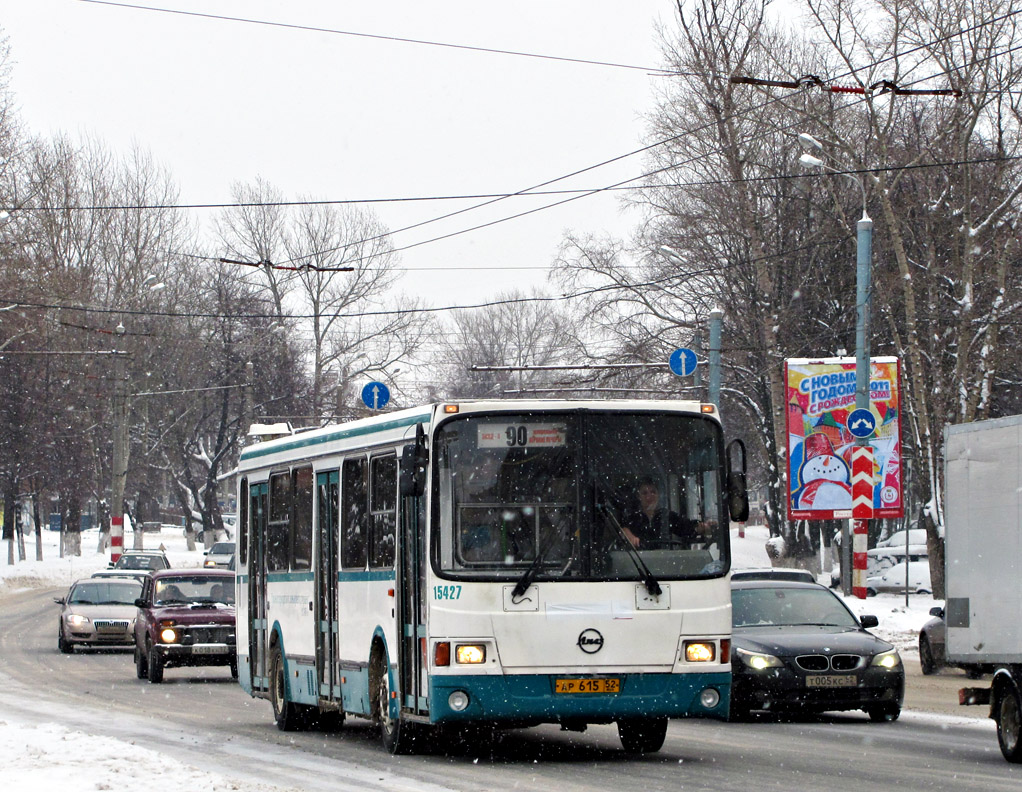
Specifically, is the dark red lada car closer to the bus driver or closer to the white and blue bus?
the white and blue bus

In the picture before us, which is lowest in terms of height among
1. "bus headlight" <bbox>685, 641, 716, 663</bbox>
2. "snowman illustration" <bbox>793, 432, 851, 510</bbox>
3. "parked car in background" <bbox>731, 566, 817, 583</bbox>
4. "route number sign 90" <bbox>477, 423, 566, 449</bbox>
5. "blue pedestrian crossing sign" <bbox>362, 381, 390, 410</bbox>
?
"bus headlight" <bbox>685, 641, 716, 663</bbox>

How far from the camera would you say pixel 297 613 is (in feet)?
49.7

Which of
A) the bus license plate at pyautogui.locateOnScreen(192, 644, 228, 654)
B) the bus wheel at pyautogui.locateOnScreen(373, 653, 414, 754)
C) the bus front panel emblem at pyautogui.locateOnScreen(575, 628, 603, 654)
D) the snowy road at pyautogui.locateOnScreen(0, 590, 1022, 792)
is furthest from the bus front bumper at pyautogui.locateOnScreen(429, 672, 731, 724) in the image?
the bus license plate at pyautogui.locateOnScreen(192, 644, 228, 654)

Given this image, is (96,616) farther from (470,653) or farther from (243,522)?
(470,653)

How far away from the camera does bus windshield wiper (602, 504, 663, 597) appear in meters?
11.8

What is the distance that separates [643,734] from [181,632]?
12.0 m

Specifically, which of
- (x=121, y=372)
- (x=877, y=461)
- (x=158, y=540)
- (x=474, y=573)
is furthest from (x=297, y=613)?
(x=158, y=540)

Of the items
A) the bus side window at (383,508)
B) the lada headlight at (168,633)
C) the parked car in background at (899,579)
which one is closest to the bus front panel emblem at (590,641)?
the bus side window at (383,508)

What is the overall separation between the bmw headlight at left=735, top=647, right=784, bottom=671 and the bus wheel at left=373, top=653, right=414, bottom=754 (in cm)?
412

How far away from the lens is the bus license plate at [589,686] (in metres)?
11.7

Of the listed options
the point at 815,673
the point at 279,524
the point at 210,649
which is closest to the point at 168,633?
the point at 210,649

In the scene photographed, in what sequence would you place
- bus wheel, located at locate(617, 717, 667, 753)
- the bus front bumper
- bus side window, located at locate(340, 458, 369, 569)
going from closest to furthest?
the bus front bumper → bus wheel, located at locate(617, 717, 667, 753) → bus side window, located at locate(340, 458, 369, 569)

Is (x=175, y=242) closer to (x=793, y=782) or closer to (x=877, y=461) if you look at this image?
(x=877, y=461)

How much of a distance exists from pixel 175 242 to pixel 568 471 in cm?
6223
